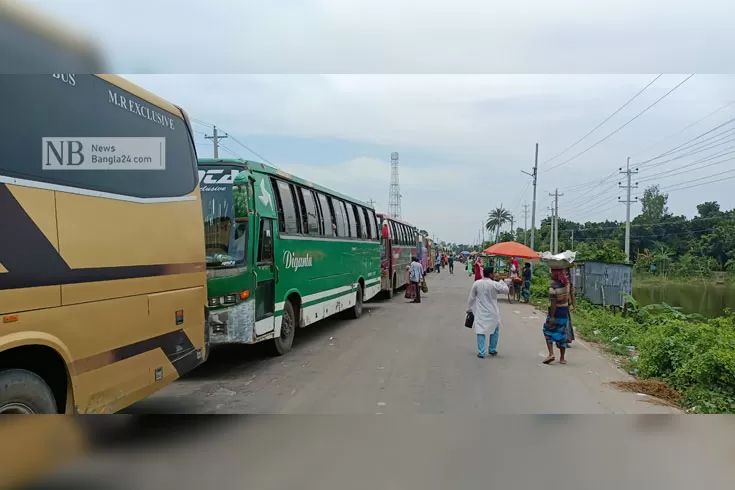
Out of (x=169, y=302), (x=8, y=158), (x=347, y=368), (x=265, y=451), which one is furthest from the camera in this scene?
(x=347, y=368)

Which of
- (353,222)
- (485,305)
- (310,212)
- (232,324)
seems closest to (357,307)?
(353,222)

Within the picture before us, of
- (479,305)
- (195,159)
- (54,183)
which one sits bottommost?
(479,305)

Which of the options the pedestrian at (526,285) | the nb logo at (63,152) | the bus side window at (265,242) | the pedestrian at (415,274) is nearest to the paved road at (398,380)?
the bus side window at (265,242)

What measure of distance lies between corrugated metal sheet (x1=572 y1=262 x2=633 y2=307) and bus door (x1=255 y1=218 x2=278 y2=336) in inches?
455

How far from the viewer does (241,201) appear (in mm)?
7582

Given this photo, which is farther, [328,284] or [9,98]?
[328,284]

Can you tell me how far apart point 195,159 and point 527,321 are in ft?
35.4

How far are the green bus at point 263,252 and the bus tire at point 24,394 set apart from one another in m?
3.70

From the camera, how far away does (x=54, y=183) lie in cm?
351

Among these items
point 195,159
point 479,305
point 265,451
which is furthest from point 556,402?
point 195,159

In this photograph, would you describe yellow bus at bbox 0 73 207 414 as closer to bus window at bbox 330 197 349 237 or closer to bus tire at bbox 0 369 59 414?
bus tire at bbox 0 369 59 414

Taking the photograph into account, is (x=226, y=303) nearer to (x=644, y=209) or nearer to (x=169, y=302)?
(x=169, y=302)

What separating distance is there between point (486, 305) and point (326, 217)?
4372mm

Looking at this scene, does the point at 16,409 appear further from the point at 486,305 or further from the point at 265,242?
the point at 486,305
